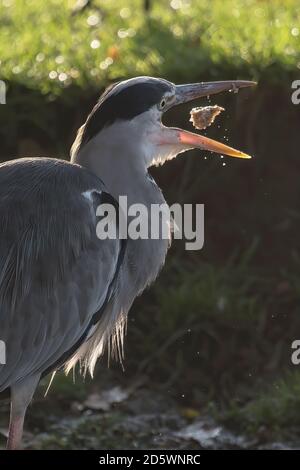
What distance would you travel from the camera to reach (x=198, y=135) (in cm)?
492

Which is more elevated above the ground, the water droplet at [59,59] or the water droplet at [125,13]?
the water droplet at [125,13]

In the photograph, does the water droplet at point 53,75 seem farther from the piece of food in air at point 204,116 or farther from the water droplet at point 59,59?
the piece of food in air at point 204,116

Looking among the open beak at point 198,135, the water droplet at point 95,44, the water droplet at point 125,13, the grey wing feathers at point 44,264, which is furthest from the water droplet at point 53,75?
the grey wing feathers at point 44,264

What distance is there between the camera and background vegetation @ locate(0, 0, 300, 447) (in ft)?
19.9

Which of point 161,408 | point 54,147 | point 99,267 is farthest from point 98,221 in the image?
point 54,147

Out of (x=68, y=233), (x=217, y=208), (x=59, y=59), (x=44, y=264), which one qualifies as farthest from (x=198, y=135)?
(x=59, y=59)

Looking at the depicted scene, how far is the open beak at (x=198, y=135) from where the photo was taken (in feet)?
16.0

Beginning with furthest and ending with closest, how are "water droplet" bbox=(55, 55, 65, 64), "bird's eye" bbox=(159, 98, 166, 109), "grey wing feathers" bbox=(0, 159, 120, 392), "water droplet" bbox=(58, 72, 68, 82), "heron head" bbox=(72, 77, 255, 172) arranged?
"water droplet" bbox=(55, 55, 65, 64) < "water droplet" bbox=(58, 72, 68, 82) < "bird's eye" bbox=(159, 98, 166, 109) < "heron head" bbox=(72, 77, 255, 172) < "grey wing feathers" bbox=(0, 159, 120, 392)

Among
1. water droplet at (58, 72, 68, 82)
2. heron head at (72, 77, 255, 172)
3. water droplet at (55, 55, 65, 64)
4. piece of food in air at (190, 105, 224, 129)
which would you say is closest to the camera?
heron head at (72, 77, 255, 172)

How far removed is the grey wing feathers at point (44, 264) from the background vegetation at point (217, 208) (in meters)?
1.08

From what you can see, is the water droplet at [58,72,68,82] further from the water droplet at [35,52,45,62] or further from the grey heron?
the grey heron

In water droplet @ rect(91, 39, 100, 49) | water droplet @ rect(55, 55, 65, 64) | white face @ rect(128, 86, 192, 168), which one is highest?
water droplet @ rect(91, 39, 100, 49)

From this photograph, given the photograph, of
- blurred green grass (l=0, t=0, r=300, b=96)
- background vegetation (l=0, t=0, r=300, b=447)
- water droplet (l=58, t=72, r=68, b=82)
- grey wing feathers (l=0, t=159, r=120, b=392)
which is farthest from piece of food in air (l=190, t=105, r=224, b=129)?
water droplet (l=58, t=72, r=68, b=82)

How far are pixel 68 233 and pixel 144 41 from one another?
2.89m
